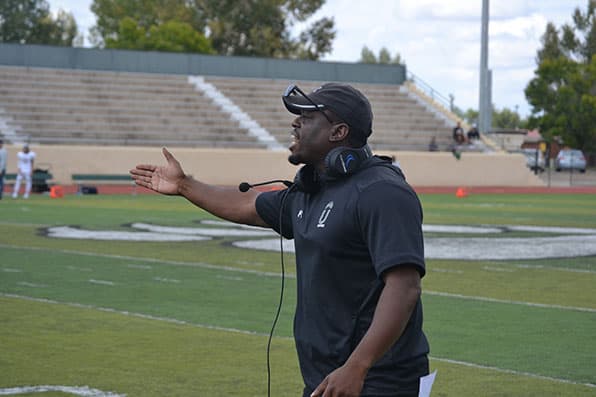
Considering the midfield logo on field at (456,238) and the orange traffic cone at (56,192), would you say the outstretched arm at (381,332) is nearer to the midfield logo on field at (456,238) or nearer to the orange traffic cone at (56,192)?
the midfield logo on field at (456,238)

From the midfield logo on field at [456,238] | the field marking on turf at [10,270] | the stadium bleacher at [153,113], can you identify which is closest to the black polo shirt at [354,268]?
the field marking on turf at [10,270]

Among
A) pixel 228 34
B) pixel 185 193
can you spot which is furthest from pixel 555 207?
pixel 228 34

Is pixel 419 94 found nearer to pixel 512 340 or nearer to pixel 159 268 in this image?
pixel 159 268

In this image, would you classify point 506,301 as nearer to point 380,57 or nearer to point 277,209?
point 277,209

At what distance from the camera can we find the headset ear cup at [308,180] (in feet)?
13.4

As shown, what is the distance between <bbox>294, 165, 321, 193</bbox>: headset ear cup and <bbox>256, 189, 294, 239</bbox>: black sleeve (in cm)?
30

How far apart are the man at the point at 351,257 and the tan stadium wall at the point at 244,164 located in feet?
115

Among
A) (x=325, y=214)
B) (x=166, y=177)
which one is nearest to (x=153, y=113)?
(x=166, y=177)

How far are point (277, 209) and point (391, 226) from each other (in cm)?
92

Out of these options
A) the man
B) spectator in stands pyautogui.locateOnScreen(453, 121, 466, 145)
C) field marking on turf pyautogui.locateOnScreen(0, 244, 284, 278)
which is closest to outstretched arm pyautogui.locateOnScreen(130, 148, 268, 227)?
the man

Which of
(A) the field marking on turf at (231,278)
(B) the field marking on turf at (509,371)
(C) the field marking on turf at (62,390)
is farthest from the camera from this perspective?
(A) the field marking on turf at (231,278)

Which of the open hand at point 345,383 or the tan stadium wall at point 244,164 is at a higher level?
the open hand at point 345,383

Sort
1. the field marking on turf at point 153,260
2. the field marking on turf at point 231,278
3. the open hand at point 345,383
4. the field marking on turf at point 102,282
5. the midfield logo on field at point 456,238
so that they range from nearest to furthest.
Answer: the open hand at point 345,383, the field marking on turf at point 102,282, the field marking on turf at point 231,278, the field marking on turf at point 153,260, the midfield logo on field at point 456,238

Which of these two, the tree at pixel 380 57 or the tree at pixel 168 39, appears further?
the tree at pixel 380 57
